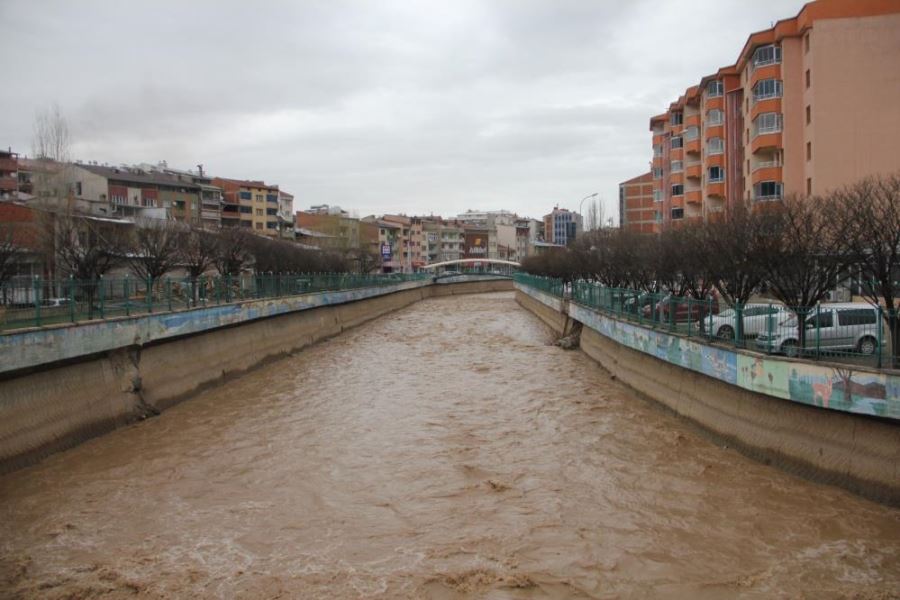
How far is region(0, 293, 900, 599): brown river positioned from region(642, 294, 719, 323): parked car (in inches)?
91.1

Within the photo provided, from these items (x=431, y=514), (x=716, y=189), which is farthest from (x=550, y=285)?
(x=431, y=514)

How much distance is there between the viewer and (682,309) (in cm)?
1638

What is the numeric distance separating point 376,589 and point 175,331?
13454mm

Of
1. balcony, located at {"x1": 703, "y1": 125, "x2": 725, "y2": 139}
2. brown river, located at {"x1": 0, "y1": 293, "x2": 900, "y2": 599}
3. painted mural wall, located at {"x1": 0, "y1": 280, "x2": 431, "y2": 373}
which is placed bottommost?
brown river, located at {"x1": 0, "y1": 293, "x2": 900, "y2": 599}

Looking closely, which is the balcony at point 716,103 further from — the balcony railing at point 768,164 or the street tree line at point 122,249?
the street tree line at point 122,249

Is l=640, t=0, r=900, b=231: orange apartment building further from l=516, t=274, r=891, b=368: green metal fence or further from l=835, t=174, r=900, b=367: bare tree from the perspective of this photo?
l=835, t=174, r=900, b=367: bare tree

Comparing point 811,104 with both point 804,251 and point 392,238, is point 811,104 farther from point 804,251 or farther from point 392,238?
point 392,238

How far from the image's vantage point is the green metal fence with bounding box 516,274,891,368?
35.2 ft

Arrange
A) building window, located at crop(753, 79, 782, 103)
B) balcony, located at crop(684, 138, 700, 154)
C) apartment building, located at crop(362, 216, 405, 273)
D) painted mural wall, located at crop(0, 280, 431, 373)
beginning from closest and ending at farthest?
painted mural wall, located at crop(0, 280, 431, 373) < building window, located at crop(753, 79, 782, 103) < balcony, located at crop(684, 138, 700, 154) < apartment building, located at crop(362, 216, 405, 273)

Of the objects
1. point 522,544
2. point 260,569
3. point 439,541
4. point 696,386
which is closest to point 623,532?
point 522,544

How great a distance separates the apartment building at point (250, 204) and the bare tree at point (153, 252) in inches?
1965

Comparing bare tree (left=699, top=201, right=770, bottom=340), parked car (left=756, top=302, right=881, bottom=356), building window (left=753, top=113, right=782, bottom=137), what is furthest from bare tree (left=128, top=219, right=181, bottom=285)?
building window (left=753, top=113, right=782, bottom=137)

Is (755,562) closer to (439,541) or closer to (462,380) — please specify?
(439,541)

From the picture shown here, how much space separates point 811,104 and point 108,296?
1250 inches
